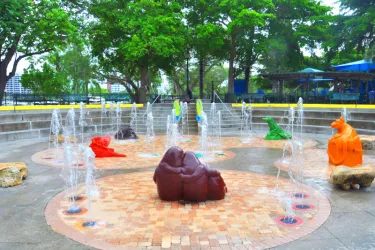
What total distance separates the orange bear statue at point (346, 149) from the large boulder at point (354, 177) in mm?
1931

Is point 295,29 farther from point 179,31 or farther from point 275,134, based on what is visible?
point 275,134

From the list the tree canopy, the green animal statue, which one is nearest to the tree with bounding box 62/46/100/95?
the tree canopy

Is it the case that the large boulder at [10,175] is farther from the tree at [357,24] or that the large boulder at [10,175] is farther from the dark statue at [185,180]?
the tree at [357,24]

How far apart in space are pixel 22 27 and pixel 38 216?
48.9ft

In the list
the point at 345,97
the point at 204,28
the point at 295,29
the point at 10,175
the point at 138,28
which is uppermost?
the point at 295,29

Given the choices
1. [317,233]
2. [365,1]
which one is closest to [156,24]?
[365,1]

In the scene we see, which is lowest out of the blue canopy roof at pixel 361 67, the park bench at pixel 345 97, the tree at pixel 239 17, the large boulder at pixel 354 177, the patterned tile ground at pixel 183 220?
the patterned tile ground at pixel 183 220

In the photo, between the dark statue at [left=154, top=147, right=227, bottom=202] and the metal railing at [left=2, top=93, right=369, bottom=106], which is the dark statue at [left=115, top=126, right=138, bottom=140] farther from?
the dark statue at [left=154, top=147, right=227, bottom=202]

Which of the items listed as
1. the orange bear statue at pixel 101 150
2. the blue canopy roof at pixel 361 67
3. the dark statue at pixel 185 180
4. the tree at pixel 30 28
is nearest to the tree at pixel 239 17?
Answer: the blue canopy roof at pixel 361 67

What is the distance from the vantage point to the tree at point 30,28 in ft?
53.3

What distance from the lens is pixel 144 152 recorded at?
11.1 meters

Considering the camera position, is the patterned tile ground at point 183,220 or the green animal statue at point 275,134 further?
the green animal statue at point 275,134

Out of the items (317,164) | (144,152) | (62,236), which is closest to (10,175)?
(62,236)

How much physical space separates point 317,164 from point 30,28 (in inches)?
650
